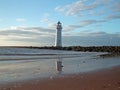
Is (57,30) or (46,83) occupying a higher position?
(57,30)

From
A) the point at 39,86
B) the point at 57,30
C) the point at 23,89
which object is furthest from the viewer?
the point at 57,30

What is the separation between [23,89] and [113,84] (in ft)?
11.4

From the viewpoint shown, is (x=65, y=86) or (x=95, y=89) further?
(x=65, y=86)

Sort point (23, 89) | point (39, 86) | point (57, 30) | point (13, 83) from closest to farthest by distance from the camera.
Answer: point (23, 89) → point (39, 86) → point (13, 83) → point (57, 30)

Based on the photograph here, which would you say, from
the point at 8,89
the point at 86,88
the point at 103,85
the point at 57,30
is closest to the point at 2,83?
the point at 8,89

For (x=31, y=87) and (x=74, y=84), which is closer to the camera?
(x=31, y=87)

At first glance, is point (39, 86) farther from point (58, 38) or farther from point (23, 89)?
point (58, 38)

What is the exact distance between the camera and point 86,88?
27.6 feet

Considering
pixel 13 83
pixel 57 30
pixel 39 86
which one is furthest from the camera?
pixel 57 30

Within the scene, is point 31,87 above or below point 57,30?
below

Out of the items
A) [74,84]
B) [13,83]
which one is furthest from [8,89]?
[74,84]

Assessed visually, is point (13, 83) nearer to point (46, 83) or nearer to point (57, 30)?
point (46, 83)

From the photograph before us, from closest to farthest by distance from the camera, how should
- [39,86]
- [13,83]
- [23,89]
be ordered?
[23,89] → [39,86] → [13,83]

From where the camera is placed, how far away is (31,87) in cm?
857
